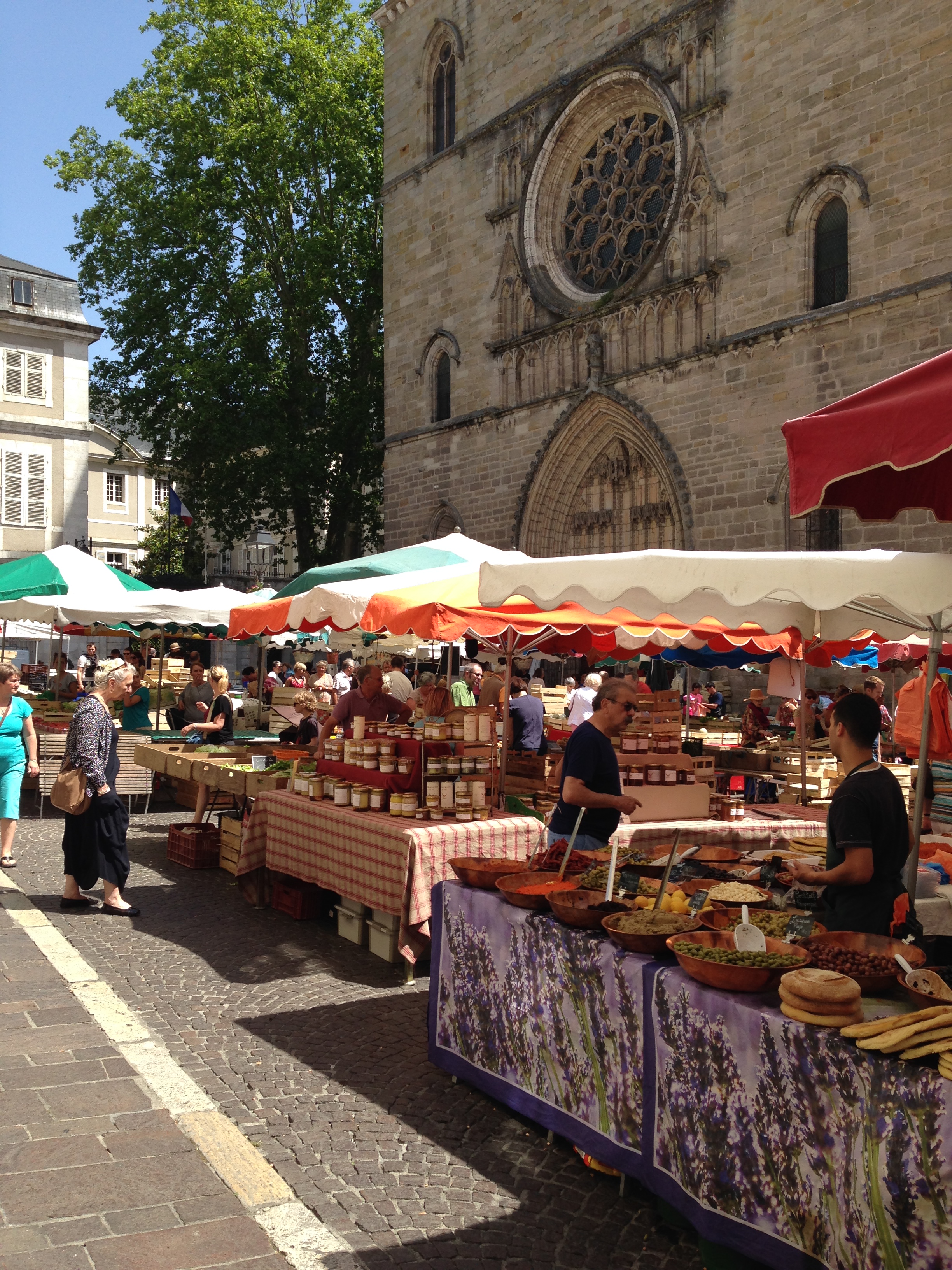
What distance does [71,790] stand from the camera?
7.34 meters

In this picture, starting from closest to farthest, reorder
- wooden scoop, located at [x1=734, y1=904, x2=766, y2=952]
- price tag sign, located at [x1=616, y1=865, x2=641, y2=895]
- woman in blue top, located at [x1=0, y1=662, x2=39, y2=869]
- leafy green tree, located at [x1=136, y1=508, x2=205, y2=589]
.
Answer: wooden scoop, located at [x1=734, y1=904, x2=766, y2=952] → price tag sign, located at [x1=616, y1=865, x2=641, y2=895] → woman in blue top, located at [x1=0, y1=662, x2=39, y2=869] → leafy green tree, located at [x1=136, y1=508, x2=205, y2=589]

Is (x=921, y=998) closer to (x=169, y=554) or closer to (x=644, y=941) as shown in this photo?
(x=644, y=941)

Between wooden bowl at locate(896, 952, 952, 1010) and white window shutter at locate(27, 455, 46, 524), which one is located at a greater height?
white window shutter at locate(27, 455, 46, 524)

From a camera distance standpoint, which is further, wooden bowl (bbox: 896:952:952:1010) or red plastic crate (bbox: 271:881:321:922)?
red plastic crate (bbox: 271:881:321:922)

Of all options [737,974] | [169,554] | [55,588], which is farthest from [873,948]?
[169,554]

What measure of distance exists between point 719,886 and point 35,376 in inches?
1447

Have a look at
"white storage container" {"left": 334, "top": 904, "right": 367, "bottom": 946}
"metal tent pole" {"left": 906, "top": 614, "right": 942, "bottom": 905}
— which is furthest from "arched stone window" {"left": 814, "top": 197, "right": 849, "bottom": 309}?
"white storage container" {"left": 334, "top": 904, "right": 367, "bottom": 946}

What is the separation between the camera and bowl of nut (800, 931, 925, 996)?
3336 mm

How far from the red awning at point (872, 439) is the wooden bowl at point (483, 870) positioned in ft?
6.89

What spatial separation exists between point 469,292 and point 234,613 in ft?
49.6

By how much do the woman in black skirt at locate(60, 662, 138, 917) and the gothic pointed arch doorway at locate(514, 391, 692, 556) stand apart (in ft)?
43.2

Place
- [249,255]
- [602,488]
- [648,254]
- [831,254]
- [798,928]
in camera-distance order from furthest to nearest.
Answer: [249,255] < [602,488] < [648,254] < [831,254] < [798,928]

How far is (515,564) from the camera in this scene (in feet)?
20.2

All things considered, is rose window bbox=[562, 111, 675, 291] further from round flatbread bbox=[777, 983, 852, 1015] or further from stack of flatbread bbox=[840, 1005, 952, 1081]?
stack of flatbread bbox=[840, 1005, 952, 1081]
